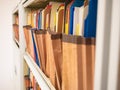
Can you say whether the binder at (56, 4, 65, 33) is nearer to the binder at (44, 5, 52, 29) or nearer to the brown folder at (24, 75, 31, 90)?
the binder at (44, 5, 52, 29)

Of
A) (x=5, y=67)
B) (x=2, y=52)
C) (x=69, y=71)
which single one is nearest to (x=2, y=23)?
(x=2, y=52)

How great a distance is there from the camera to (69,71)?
1.66 feet

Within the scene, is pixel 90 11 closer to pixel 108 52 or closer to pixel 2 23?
pixel 108 52

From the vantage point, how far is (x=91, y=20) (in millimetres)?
467

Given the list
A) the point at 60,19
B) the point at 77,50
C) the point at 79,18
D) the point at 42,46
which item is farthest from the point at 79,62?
the point at 42,46

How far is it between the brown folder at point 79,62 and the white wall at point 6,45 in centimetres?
283

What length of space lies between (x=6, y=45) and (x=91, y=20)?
298cm

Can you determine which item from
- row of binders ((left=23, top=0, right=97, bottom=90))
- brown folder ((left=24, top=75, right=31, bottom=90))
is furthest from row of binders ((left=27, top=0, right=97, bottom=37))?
brown folder ((left=24, top=75, right=31, bottom=90))

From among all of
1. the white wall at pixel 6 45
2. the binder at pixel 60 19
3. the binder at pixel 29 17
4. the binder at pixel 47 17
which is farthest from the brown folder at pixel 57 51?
the white wall at pixel 6 45

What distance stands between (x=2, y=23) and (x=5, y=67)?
837 millimetres

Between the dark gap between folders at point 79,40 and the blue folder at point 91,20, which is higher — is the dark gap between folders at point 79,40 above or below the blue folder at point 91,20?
below

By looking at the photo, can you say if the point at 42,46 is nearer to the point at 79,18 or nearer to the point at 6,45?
the point at 79,18

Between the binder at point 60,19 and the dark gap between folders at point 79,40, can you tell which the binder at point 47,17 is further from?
the dark gap between folders at point 79,40

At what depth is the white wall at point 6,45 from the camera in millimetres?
3156
